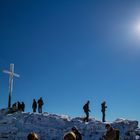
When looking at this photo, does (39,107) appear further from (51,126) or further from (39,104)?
(51,126)

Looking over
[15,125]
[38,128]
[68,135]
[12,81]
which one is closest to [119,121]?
[38,128]

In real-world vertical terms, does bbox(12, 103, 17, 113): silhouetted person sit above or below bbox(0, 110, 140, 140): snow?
above

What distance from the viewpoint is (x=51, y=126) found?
30.8 meters

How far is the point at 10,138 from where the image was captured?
94.8ft

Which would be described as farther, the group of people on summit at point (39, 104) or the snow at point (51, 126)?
the group of people on summit at point (39, 104)

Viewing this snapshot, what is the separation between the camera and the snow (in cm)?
2912

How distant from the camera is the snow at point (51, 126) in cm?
2912

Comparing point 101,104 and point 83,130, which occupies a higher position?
point 101,104

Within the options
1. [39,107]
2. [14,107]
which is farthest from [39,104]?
[14,107]

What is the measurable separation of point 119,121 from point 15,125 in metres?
10.4

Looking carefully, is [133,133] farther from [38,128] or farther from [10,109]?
[10,109]

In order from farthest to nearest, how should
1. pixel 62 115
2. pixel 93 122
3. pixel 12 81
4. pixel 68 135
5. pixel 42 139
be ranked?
pixel 12 81 → pixel 62 115 → pixel 93 122 → pixel 42 139 → pixel 68 135

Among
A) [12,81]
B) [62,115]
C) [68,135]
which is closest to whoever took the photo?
[68,135]

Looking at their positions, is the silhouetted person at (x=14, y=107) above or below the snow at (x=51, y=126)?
above
